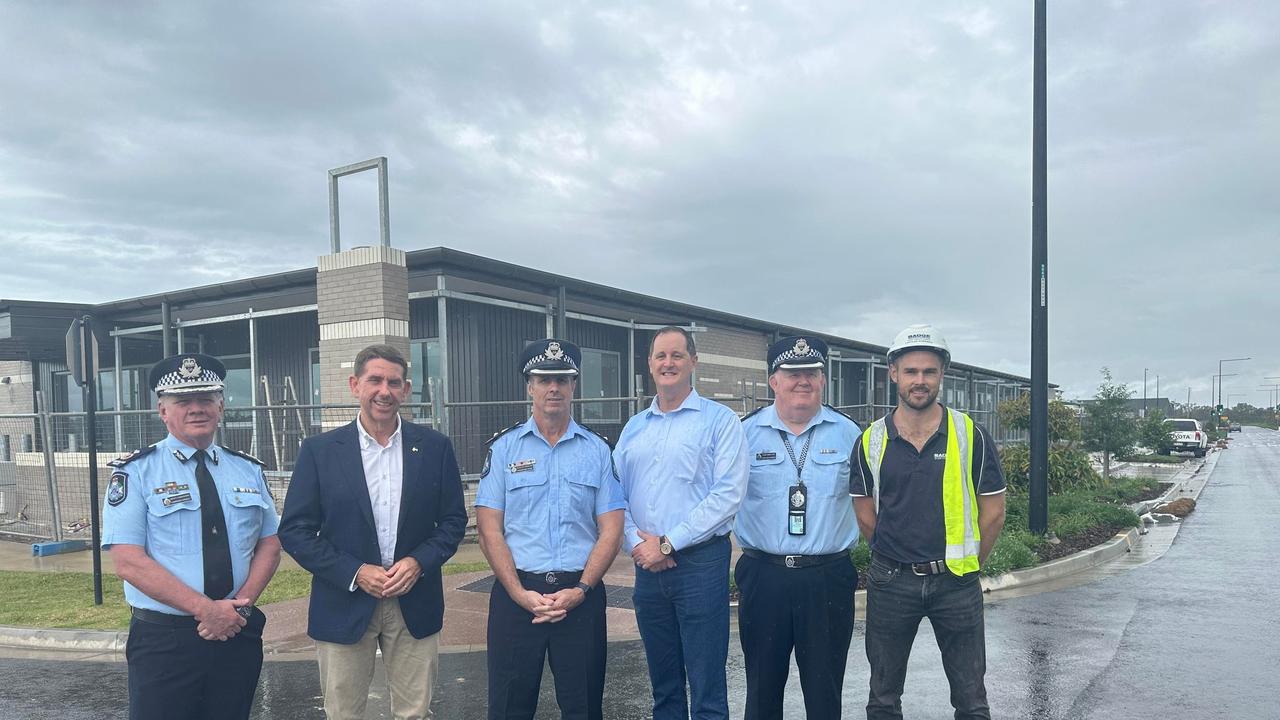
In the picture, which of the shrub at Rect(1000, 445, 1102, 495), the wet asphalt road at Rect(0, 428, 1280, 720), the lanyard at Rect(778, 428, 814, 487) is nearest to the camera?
the lanyard at Rect(778, 428, 814, 487)

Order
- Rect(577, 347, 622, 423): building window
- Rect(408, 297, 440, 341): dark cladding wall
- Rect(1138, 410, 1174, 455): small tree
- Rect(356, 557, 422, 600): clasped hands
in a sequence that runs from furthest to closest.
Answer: Rect(1138, 410, 1174, 455): small tree, Rect(577, 347, 622, 423): building window, Rect(408, 297, 440, 341): dark cladding wall, Rect(356, 557, 422, 600): clasped hands

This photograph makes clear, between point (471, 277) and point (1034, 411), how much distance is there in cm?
823

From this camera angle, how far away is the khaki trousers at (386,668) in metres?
3.71

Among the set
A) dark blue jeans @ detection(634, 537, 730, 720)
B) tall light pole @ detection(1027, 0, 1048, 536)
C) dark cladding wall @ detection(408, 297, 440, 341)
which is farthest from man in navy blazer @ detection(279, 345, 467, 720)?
dark cladding wall @ detection(408, 297, 440, 341)

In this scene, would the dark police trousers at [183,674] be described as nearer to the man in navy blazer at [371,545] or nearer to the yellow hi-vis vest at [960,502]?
the man in navy blazer at [371,545]

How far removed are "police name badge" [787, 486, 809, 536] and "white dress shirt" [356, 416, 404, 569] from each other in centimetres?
185

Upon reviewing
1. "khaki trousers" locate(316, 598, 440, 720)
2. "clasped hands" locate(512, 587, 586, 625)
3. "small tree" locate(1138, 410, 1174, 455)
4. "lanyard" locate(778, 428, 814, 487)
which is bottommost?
"small tree" locate(1138, 410, 1174, 455)

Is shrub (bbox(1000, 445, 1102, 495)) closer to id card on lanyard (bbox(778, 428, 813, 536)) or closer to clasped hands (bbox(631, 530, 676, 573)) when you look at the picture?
id card on lanyard (bbox(778, 428, 813, 536))

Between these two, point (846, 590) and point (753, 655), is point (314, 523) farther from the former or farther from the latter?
point (846, 590)

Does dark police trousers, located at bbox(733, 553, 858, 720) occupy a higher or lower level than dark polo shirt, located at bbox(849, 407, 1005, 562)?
lower

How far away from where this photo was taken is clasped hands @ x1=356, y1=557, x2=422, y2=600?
365 cm

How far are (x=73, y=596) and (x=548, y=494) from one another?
7.66 meters

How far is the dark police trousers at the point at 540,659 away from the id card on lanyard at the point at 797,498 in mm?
1051

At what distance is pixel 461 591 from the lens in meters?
8.52
